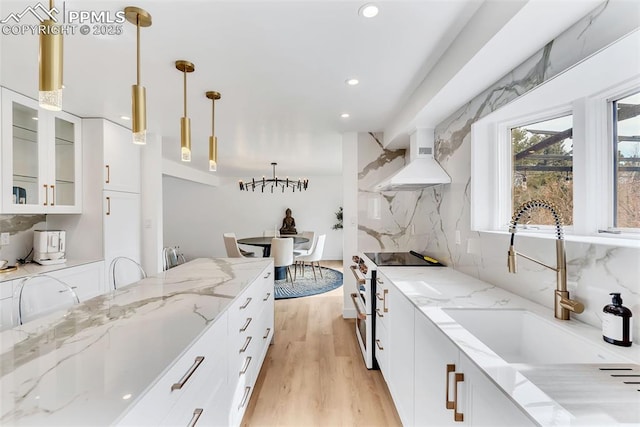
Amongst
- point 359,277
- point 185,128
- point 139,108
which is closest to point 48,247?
point 185,128

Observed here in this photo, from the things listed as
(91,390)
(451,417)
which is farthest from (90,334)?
(451,417)

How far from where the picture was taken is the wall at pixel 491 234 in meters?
1.06

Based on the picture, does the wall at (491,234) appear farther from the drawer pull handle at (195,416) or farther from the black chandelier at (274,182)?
the black chandelier at (274,182)

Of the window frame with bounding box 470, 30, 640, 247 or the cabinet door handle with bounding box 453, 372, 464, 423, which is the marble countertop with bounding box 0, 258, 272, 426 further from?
the window frame with bounding box 470, 30, 640, 247

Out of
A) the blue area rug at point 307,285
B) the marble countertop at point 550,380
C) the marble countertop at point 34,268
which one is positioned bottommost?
the blue area rug at point 307,285

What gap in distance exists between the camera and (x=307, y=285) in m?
5.36

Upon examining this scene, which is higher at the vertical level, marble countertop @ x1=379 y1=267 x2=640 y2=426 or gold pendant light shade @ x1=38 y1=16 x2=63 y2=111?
gold pendant light shade @ x1=38 y1=16 x2=63 y2=111

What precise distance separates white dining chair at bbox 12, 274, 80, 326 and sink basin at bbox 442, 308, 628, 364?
6.48 feet

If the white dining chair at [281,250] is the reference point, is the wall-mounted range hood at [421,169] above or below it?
above

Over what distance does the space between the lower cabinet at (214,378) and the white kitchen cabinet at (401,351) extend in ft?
3.04

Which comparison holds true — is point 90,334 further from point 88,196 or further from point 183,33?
point 88,196

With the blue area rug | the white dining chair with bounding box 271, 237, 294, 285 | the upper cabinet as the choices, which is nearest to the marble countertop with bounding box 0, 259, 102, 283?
the upper cabinet

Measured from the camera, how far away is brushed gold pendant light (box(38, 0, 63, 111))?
0.96m

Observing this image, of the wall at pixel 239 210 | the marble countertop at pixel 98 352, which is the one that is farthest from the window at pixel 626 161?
the wall at pixel 239 210
